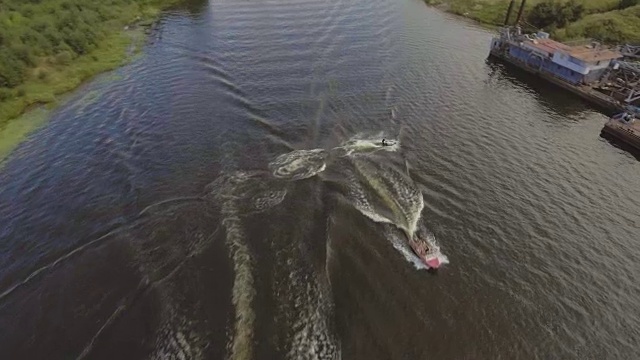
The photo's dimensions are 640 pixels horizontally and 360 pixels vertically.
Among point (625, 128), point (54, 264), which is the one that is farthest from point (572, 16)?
point (54, 264)

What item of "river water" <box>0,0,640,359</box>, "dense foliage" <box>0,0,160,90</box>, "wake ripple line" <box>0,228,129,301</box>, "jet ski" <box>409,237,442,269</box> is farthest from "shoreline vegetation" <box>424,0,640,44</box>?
"wake ripple line" <box>0,228,129,301</box>

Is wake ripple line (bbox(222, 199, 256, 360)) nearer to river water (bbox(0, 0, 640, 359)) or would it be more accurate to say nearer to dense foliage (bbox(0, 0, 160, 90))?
river water (bbox(0, 0, 640, 359))

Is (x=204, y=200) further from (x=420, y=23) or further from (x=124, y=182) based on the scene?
(x=420, y=23)

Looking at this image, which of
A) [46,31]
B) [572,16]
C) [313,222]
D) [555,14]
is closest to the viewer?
[313,222]

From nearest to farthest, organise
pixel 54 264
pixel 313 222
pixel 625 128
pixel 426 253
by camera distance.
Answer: pixel 54 264, pixel 426 253, pixel 313 222, pixel 625 128

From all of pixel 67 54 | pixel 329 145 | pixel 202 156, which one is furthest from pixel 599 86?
pixel 67 54

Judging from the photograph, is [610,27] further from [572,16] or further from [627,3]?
[627,3]
